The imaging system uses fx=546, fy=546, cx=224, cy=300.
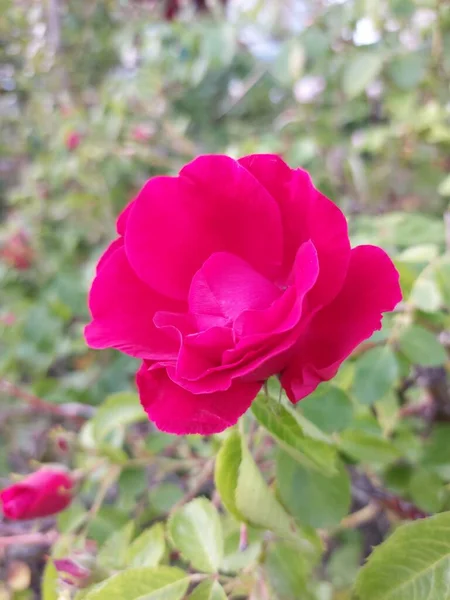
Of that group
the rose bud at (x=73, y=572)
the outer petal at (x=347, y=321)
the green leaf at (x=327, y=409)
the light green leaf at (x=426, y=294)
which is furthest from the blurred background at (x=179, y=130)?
the rose bud at (x=73, y=572)

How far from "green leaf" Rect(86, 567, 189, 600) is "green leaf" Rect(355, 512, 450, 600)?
0.12 metres

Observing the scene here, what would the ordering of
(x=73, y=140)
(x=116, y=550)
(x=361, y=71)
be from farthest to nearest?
1. (x=73, y=140)
2. (x=361, y=71)
3. (x=116, y=550)

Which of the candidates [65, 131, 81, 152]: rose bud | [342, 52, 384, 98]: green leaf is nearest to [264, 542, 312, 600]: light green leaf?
[342, 52, 384, 98]: green leaf

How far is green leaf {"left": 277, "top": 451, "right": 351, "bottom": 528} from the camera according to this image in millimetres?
438

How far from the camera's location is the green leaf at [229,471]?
1.23ft

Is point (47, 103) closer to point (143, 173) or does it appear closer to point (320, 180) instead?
point (143, 173)

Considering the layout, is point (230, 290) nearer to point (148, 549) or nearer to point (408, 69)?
point (148, 549)

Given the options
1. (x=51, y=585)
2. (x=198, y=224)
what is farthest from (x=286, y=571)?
(x=198, y=224)

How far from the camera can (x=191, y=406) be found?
33 centimetres

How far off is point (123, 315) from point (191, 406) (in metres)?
0.08

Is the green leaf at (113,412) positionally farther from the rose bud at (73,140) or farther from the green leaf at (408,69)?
the rose bud at (73,140)

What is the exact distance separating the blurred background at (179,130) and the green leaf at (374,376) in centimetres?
3

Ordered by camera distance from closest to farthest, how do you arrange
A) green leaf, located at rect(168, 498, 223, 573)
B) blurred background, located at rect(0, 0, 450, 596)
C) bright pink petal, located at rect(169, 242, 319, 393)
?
1. bright pink petal, located at rect(169, 242, 319, 393)
2. green leaf, located at rect(168, 498, 223, 573)
3. blurred background, located at rect(0, 0, 450, 596)

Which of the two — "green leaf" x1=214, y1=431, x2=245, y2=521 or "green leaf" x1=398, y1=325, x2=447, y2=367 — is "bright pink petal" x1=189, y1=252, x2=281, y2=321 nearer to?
"green leaf" x1=214, y1=431, x2=245, y2=521
